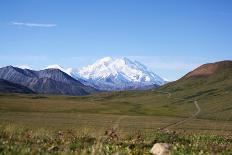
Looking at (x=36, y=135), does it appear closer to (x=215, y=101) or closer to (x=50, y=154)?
(x=50, y=154)

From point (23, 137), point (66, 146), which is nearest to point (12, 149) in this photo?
point (66, 146)

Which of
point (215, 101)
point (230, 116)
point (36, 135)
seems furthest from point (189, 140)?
point (215, 101)

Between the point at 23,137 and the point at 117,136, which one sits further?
the point at 117,136

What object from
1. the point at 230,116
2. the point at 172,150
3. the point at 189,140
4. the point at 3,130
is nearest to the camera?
the point at 172,150

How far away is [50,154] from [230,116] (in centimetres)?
13845

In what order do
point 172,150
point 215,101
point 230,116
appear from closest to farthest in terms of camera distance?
point 172,150 < point 230,116 < point 215,101

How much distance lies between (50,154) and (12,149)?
113 cm

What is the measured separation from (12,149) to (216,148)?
301 inches

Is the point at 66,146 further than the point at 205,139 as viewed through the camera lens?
No

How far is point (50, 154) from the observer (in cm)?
1254

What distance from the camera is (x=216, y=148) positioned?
1709 cm

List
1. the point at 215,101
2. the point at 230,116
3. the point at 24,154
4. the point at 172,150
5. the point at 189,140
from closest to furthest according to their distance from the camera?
1. the point at 24,154
2. the point at 172,150
3. the point at 189,140
4. the point at 230,116
5. the point at 215,101

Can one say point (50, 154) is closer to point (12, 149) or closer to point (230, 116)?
point (12, 149)

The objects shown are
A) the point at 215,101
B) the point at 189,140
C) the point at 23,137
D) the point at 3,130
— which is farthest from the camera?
the point at 215,101
